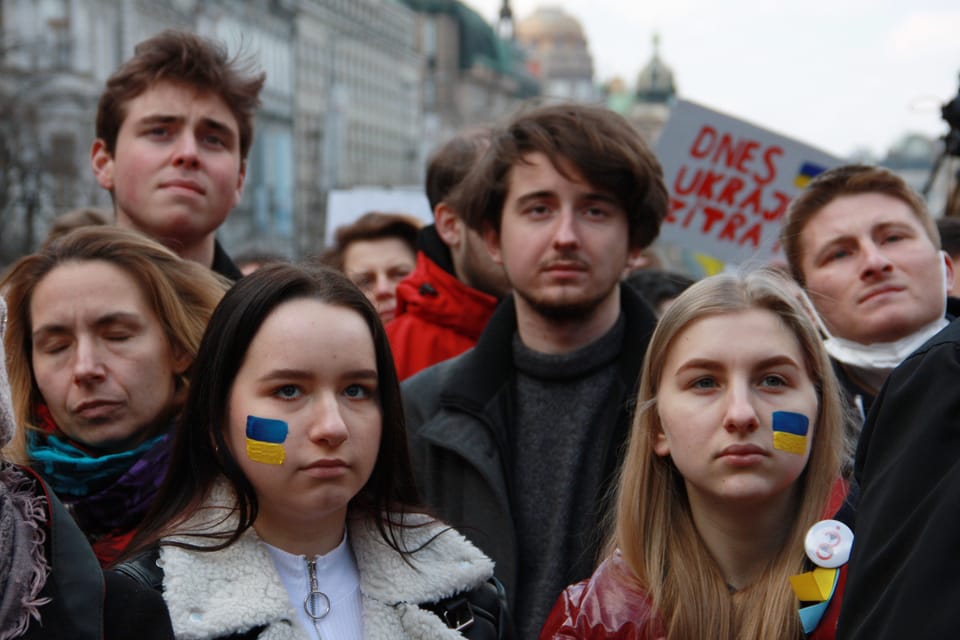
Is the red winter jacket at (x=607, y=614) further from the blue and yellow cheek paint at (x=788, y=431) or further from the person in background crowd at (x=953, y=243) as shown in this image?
the person in background crowd at (x=953, y=243)

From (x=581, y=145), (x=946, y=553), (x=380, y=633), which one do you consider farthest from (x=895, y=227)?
(x=946, y=553)

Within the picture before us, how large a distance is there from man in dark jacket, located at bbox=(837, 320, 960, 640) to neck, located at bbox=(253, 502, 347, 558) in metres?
1.29

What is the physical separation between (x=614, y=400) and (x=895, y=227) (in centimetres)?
96

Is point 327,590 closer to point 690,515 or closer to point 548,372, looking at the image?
point 690,515

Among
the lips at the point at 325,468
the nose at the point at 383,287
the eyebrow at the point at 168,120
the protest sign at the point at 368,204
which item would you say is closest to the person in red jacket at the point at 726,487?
the lips at the point at 325,468

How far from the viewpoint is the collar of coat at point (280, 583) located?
9.11 feet

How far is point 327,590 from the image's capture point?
119 inches

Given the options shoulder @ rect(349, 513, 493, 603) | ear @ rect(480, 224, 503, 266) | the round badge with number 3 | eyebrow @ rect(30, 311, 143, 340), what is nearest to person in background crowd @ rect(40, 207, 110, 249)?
ear @ rect(480, 224, 503, 266)

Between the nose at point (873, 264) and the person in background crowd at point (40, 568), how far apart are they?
7.87 feet

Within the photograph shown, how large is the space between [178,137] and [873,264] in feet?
7.04

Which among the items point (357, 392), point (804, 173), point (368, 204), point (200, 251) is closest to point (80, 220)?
point (200, 251)

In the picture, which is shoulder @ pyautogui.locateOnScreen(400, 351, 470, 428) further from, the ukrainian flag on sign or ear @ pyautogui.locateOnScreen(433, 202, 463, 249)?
the ukrainian flag on sign

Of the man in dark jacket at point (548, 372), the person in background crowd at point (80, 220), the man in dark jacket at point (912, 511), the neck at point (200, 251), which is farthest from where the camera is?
the person in background crowd at point (80, 220)

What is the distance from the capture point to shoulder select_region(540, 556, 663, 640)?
9.97 feet
